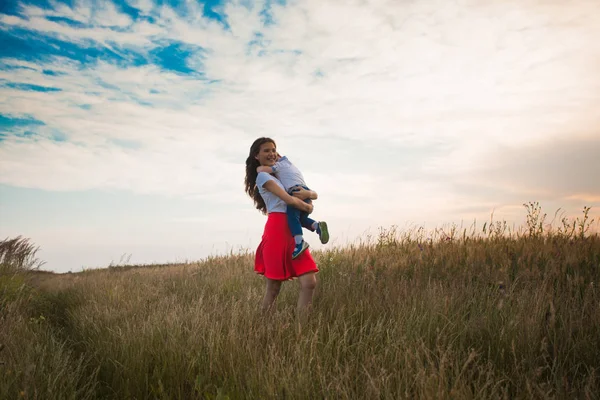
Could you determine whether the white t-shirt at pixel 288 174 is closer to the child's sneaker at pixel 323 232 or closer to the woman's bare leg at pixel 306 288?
the child's sneaker at pixel 323 232

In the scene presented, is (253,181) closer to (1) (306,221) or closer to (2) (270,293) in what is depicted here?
(1) (306,221)

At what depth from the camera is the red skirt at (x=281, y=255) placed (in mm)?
3982

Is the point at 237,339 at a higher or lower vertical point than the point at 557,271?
lower

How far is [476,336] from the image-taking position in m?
3.37

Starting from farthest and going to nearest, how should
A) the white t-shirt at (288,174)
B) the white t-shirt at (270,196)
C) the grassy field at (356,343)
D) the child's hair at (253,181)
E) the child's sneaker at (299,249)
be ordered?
the child's hair at (253,181)
the white t-shirt at (288,174)
the white t-shirt at (270,196)
the child's sneaker at (299,249)
the grassy field at (356,343)

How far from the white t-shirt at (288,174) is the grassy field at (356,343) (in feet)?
4.19

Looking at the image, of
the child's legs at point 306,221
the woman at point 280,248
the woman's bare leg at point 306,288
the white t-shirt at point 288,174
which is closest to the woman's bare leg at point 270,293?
the woman at point 280,248

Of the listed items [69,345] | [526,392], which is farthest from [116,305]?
[526,392]

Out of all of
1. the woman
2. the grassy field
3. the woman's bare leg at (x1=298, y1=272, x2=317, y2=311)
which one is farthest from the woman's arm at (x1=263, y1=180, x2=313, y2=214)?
the grassy field

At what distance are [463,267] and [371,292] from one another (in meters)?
1.75

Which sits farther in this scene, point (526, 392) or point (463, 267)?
point (463, 267)

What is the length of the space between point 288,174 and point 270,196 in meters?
0.29

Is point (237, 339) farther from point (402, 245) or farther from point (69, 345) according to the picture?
point (402, 245)

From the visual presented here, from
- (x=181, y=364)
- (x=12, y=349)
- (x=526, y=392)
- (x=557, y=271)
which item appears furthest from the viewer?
(x=557, y=271)
